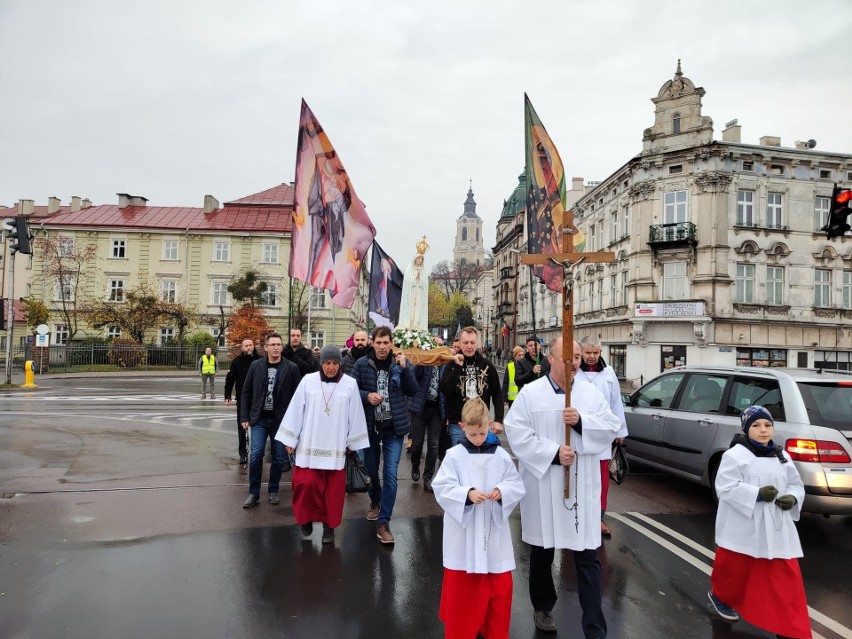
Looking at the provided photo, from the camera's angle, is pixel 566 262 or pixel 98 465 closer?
pixel 566 262

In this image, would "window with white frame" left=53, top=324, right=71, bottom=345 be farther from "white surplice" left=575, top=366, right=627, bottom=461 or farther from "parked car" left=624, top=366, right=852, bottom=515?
"white surplice" left=575, top=366, right=627, bottom=461

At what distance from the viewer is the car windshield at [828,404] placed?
5469mm

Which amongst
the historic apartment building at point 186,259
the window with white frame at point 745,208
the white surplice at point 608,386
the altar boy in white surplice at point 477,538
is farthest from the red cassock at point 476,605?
the historic apartment building at point 186,259

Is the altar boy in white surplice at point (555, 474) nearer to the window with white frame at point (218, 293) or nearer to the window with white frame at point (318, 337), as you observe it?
the window with white frame at point (318, 337)

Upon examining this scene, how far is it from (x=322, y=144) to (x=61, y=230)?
4692 cm

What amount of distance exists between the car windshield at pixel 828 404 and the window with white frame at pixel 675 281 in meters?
28.0

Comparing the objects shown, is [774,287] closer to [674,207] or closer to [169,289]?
[674,207]

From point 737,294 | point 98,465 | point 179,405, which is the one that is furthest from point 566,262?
point 737,294

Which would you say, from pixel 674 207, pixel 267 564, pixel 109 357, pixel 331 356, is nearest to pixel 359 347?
pixel 331 356

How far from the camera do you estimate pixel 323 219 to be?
959 centimetres

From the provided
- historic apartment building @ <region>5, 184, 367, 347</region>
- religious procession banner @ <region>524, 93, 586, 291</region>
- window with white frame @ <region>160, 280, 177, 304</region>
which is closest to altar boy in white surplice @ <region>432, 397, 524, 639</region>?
religious procession banner @ <region>524, 93, 586, 291</region>

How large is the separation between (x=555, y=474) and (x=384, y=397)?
265 centimetres

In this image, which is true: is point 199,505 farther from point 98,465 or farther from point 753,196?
point 753,196

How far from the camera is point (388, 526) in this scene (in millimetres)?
5555
